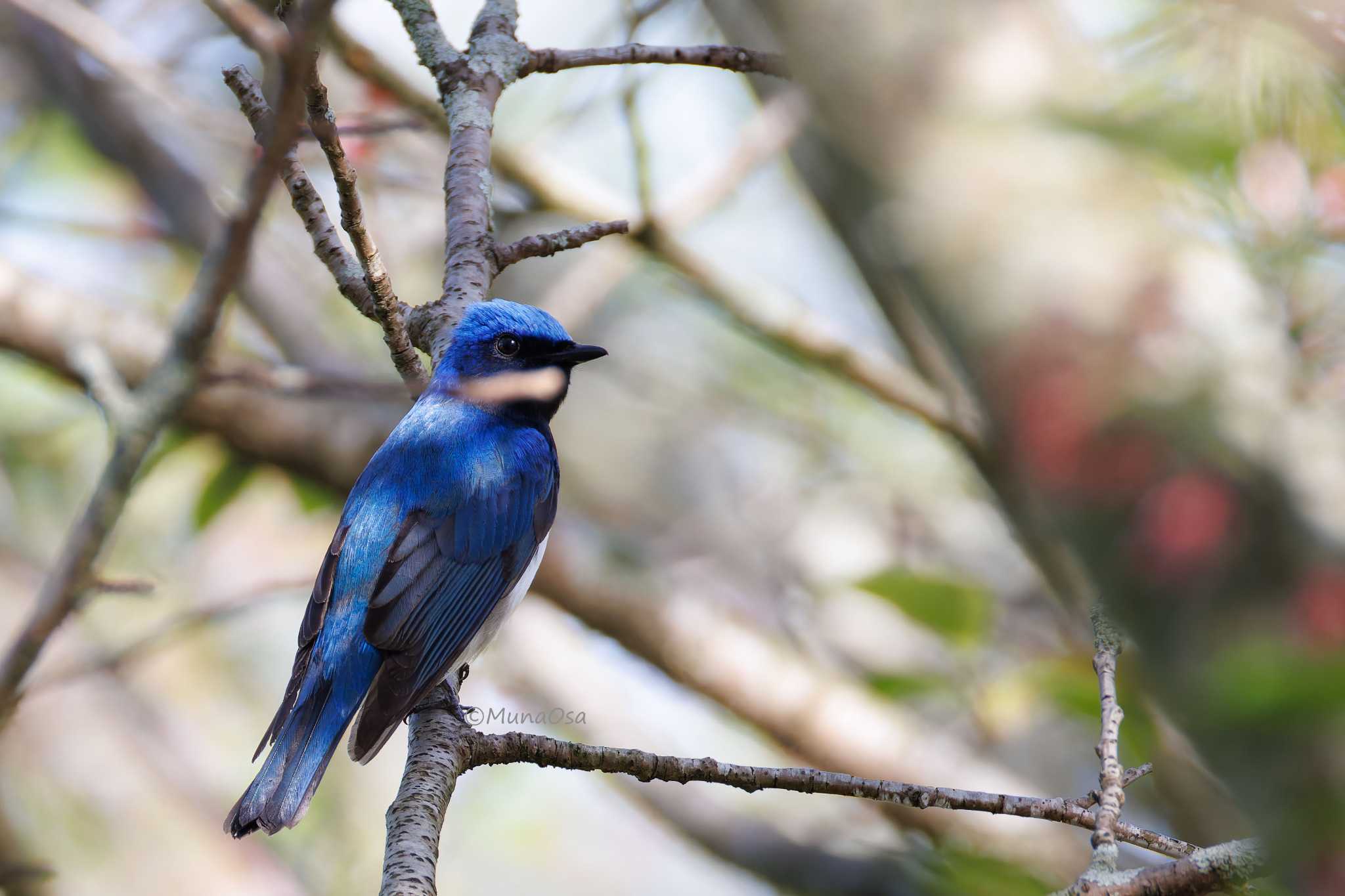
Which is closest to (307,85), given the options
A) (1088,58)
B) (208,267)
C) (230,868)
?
(208,267)

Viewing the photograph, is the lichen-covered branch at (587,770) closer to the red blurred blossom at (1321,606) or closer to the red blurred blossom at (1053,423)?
the red blurred blossom at (1321,606)

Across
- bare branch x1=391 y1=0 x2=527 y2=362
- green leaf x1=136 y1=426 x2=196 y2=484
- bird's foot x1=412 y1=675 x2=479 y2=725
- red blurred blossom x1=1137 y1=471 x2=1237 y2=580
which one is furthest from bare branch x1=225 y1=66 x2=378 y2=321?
red blurred blossom x1=1137 y1=471 x2=1237 y2=580

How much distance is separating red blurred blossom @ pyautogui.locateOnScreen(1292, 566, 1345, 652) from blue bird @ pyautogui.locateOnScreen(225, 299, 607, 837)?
1.94m

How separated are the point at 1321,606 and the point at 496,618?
2367 millimetres

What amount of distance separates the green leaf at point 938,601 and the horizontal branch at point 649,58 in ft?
5.42

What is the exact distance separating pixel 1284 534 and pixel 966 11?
65.0 inches

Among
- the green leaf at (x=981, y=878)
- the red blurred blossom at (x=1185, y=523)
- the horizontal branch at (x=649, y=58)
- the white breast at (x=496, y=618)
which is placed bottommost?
the green leaf at (x=981, y=878)

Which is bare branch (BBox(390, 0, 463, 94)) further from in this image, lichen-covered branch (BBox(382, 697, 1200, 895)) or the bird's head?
lichen-covered branch (BBox(382, 697, 1200, 895))

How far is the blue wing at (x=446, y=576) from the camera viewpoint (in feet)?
9.80

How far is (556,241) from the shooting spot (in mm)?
2889

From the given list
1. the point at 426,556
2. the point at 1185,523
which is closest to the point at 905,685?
the point at 426,556

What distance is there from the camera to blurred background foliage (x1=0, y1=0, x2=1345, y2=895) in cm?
223

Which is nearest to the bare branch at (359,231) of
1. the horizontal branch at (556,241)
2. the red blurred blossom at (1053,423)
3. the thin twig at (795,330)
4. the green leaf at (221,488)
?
the horizontal branch at (556,241)

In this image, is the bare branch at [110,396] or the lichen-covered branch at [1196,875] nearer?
the lichen-covered branch at [1196,875]
